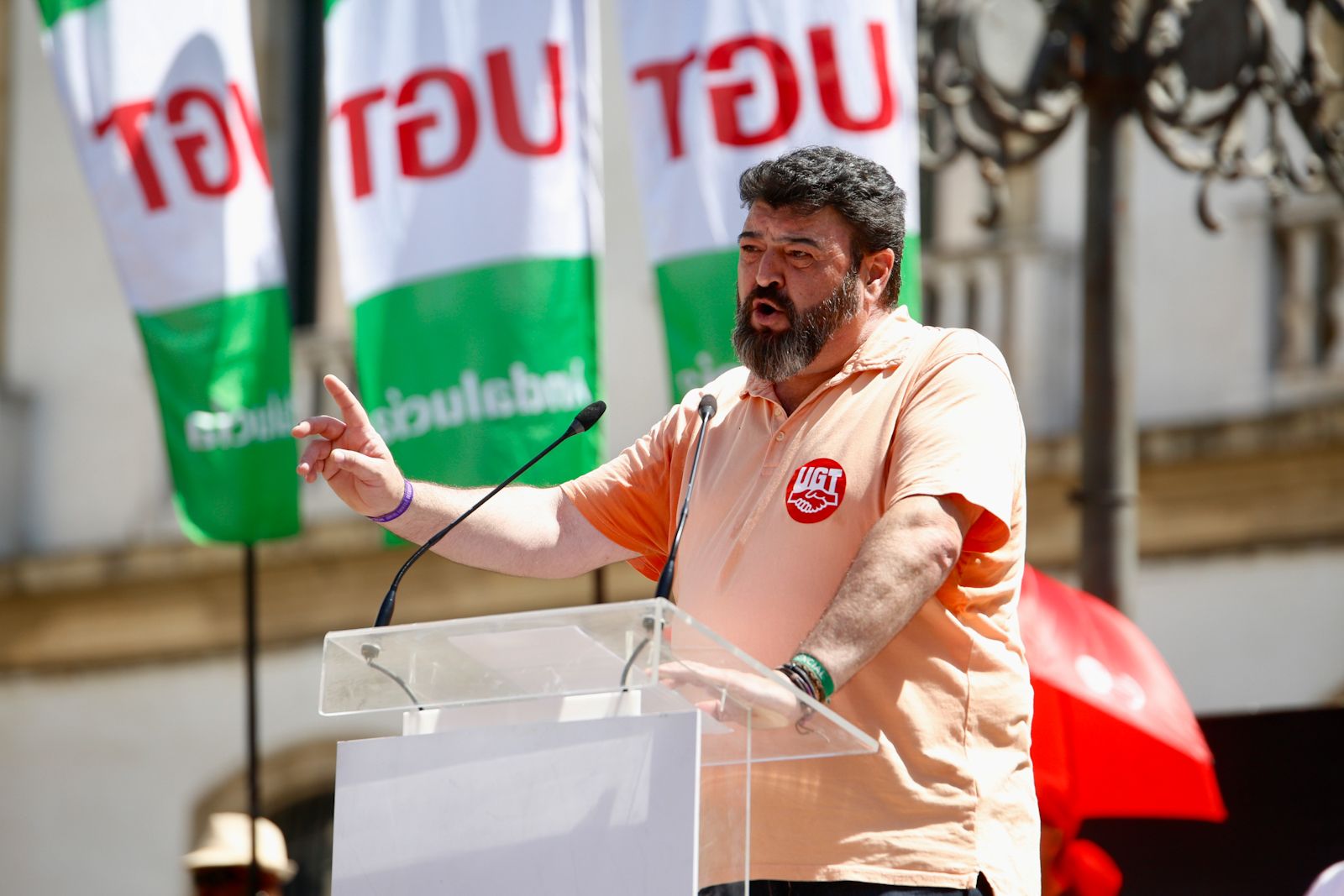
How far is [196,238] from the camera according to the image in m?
6.31

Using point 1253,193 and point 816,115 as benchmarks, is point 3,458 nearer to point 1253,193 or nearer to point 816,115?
point 1253,193

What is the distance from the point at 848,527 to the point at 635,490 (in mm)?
575

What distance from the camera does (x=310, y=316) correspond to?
1289 centimetres

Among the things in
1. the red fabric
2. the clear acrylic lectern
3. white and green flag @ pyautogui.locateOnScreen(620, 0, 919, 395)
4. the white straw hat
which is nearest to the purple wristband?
the clear acrylic lectern

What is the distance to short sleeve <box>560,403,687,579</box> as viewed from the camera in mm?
3439

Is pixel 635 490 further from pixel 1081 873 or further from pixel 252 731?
pixel 252 731

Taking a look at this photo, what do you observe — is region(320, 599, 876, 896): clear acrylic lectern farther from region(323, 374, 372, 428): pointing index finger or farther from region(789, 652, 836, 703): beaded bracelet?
region(323, 374, 372, 428): pointing index finger

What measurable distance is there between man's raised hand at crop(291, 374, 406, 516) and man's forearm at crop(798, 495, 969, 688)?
0.79 meters

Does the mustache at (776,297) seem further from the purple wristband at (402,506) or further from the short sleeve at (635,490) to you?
the purple wristband at (402,506)

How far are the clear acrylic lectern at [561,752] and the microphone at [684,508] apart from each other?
4.8 inches

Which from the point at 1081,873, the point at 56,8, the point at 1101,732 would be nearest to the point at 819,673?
the point at 1101,732

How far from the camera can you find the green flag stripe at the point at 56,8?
6.43 meters

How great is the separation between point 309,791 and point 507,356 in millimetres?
7108

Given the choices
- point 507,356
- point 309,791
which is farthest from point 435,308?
point 309,791
